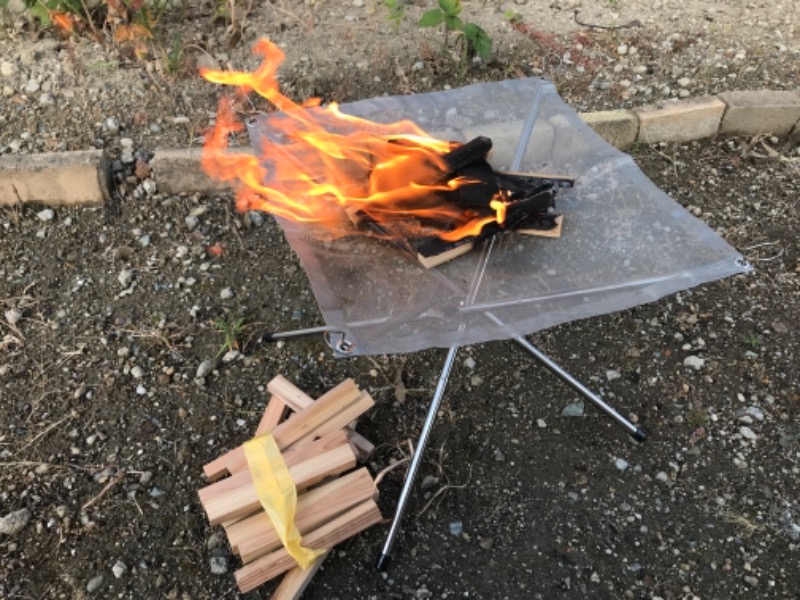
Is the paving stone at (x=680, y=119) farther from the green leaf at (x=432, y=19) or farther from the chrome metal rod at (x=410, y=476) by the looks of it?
the chrome metal rod at (x=410, y=476)

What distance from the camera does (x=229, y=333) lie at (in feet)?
8.91

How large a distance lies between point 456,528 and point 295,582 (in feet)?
1.77

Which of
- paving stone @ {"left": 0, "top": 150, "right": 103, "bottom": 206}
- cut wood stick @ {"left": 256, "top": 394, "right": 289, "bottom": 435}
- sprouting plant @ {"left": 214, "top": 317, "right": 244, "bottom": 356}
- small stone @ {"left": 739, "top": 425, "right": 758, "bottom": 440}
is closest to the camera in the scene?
cut wood stick @ {"left": 256, "top": 394, "right": 289, "bottom": 435}

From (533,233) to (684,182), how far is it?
6.48 feet

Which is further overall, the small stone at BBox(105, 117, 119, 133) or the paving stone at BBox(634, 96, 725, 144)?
the paving stone at BBox(634, 96, 725, 144)

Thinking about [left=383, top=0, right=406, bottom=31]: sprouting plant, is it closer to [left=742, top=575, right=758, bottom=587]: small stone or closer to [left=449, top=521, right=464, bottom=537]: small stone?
[left=449, top=521, right=464, bottom=537]: small stone

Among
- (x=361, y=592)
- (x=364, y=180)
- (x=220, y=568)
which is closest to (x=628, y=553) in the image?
(x=361, y=592)

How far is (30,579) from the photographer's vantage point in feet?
7.12

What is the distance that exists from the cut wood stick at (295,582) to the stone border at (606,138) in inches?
70.6

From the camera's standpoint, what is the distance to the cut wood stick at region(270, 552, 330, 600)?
2.08 metres

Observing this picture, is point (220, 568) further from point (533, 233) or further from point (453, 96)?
point (453, 96)

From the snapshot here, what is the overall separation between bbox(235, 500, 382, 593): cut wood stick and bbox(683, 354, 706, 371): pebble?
53.6 inches

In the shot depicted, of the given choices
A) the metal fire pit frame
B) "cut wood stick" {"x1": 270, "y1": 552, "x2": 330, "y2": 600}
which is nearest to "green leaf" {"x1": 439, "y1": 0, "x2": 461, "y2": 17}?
the metal fire pit frame

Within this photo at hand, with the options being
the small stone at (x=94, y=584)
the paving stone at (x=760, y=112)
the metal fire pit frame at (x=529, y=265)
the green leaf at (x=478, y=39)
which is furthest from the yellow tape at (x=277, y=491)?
the paving stone at (x=760, y=112)
